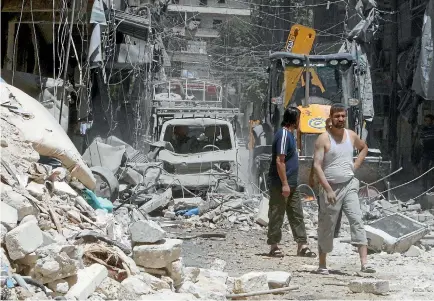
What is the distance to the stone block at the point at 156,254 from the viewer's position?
19.7ft

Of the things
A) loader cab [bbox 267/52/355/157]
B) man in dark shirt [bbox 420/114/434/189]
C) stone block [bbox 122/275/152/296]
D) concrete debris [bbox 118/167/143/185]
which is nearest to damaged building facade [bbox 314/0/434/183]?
man in dark shirt [bbox 420/114/434/189]

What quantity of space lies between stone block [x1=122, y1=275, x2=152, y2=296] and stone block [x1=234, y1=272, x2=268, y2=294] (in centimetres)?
86

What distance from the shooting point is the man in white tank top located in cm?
739

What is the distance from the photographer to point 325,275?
7.39 metres

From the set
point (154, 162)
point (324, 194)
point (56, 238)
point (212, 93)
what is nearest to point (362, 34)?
point (154, 162)

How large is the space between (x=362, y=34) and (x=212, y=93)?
59.5 ft

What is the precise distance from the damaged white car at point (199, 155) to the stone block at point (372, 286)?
23.2 feet

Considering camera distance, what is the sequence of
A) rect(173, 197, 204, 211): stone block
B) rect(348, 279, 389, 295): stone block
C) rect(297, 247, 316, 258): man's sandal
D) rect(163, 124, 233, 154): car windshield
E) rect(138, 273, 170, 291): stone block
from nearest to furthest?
rect(138, 273, 170, 291): stone block → rect(348, 279, 389, 295): stone block → rect(297, 247, 316, 258): man's sandal → rect(173, 197, 204, 211): stone block → rect(163, 124, 233, 154): car windshield

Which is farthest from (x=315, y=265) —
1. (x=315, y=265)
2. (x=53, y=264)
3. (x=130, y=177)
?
(x=130, y=177)

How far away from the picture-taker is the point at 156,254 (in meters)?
6.04


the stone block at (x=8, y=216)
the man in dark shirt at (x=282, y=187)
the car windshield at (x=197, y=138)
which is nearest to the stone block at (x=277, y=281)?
the man in dark shirt at (x=282, y=187)

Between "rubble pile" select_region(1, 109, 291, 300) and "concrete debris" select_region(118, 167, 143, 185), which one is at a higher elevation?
"rubble pile" select_region(1, 109, 291, 300)

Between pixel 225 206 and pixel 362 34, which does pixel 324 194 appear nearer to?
pixel 225 206

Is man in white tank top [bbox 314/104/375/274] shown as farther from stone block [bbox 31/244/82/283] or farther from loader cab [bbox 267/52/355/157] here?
loader cab [bbox 267/52/355/157]
